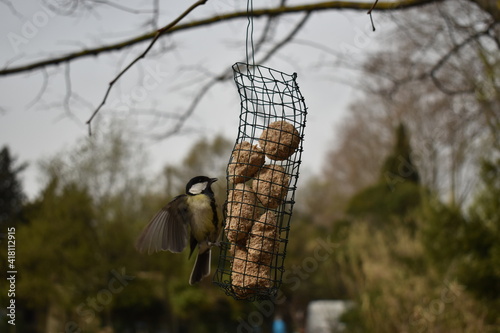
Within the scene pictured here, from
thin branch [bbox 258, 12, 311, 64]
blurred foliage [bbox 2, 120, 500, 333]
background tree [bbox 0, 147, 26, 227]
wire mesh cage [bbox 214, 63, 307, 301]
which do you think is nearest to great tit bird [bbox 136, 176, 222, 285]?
wire mesh cage [bbox 214, 63, 307, 301]

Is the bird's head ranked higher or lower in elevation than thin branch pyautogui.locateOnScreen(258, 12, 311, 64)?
lower

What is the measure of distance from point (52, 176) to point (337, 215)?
1288 centimetres

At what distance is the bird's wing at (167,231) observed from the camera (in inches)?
109

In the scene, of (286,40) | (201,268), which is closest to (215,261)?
(286,40)

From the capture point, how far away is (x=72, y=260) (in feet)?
31.2

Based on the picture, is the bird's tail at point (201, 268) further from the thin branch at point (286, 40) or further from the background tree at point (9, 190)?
the background tree at point (9, 190)

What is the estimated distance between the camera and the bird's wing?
Answer: 109 inches

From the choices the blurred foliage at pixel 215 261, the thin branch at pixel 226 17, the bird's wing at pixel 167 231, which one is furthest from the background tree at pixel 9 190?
the bird's wing at pixel 167 231

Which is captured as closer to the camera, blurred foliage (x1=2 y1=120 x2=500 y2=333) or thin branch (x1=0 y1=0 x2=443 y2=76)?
thin branch (x1=0 y1=0 x2=443 y2=76)

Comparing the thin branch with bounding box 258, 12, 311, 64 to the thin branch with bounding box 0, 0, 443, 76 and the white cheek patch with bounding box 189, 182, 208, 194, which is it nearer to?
the thin branch with bounding box 0, 0, 443, 76

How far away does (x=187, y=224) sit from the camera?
289 cm

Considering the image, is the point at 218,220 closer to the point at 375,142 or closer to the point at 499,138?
the point at 499,138

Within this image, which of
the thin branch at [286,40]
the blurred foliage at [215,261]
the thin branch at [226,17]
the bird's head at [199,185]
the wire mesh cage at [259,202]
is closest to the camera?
the wire mesh cage at [259,202]

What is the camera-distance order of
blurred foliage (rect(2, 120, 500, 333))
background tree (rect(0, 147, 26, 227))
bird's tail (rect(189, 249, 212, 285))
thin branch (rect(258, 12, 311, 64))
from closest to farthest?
bird's tail (rect(189, 249, 212, 285)) → thin branch (rect(258, 12, 311, 64)) → blurred foliage (rect(2, 120, 500, 333)) → background tree (rect(0, 147, 26, 227))
